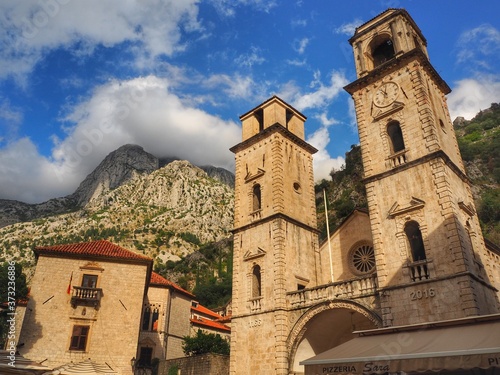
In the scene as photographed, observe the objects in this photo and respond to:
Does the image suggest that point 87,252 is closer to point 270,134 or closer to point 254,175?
point 254,175

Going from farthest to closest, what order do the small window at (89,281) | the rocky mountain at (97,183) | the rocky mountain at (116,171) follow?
the rocky mountain at (116,171) → the rocky mountain at (97,183) → the small window at (89,281)

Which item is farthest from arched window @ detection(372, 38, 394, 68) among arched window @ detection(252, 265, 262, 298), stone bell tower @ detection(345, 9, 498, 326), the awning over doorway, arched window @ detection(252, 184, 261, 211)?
the awning over doorway

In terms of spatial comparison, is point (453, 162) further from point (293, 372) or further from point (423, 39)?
point (293, 372)

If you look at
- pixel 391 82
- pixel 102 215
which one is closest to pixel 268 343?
pixel 391 82

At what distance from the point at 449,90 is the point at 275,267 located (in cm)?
1559

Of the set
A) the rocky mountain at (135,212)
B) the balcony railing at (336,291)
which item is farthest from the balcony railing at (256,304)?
the rocky mountain at (135,212)

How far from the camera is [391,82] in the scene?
23562 mm

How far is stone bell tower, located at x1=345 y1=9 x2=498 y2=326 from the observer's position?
1748cm

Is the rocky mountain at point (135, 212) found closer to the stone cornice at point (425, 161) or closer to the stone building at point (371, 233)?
the stone building at point (371, 233)

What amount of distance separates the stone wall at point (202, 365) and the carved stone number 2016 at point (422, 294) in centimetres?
1386

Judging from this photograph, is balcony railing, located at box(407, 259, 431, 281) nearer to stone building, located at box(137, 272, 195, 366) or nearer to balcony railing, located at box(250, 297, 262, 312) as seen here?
balcony railing, located at box(250, 297, 262, 312)

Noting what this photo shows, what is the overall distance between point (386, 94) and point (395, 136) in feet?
8.54

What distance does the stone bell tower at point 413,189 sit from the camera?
1748cm

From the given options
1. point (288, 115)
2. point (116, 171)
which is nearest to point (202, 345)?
point (288, 115)
